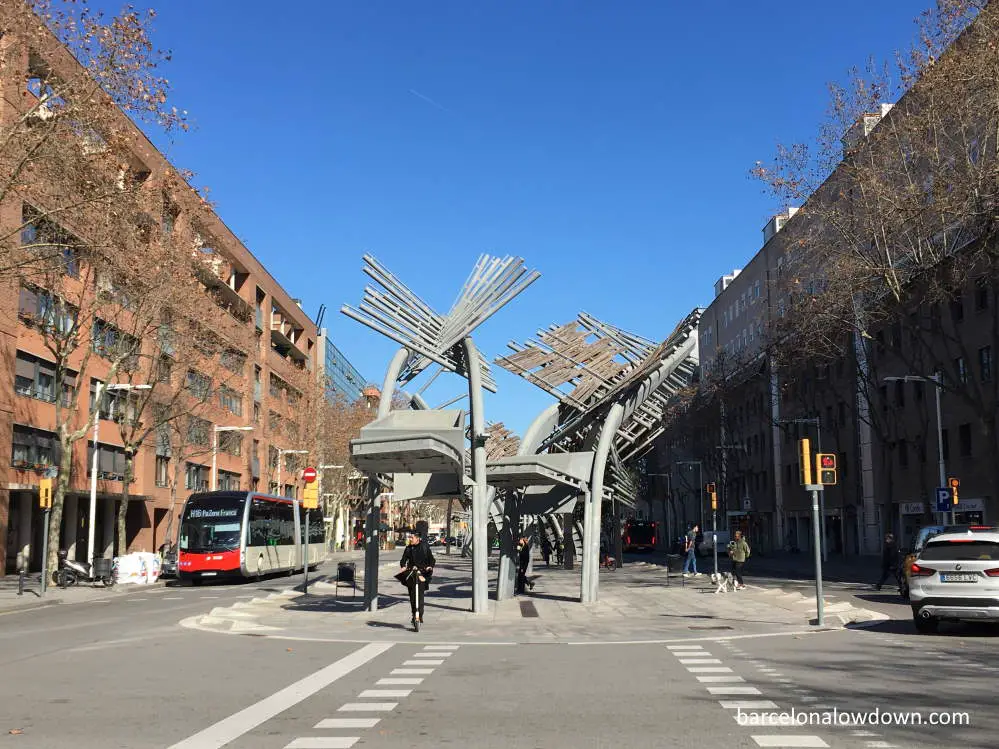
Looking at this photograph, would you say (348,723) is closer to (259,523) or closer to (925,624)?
(925,624)

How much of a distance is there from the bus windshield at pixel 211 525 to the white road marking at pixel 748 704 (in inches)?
1155

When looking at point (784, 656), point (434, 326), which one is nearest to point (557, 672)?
point (784, 656)

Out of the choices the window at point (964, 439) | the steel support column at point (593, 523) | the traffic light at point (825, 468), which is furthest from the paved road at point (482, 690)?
the window at point (964, 439)

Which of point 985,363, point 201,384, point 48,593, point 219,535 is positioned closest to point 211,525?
point 219,535

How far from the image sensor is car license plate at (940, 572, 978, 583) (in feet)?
51.6

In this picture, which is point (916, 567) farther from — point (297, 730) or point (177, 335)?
point (177, 335)

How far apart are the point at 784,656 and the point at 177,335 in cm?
3176

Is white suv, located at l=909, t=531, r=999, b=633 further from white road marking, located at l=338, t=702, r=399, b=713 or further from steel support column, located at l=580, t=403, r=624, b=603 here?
white road marking, located at l=338, t=702, r=399, b=713

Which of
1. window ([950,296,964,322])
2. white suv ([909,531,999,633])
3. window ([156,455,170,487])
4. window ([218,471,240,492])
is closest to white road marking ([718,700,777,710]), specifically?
white suv ([909,531,999,633])

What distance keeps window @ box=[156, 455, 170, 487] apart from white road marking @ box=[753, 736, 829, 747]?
52.5 metres

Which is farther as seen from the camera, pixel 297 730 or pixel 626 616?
pixel 626 616

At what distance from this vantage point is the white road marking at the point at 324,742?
781 cm

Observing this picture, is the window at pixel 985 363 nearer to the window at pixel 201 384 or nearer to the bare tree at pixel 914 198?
the bare tree at pixel 914 198

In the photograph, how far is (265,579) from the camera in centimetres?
4269
